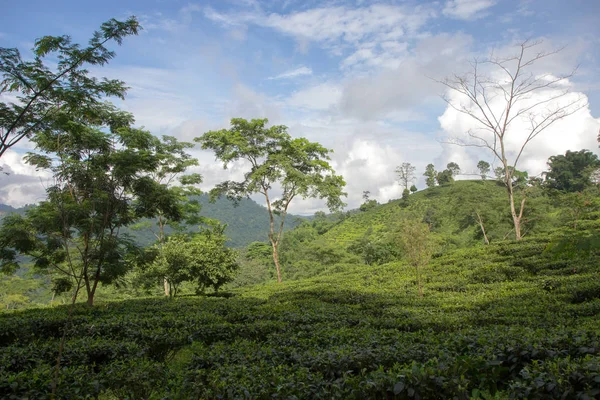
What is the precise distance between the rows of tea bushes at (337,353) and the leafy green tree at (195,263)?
798 centimetres

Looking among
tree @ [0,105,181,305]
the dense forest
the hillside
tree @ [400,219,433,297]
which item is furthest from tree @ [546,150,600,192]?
tree @ [0,105,181,305]

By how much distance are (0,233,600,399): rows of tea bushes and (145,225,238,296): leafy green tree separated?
314 inches

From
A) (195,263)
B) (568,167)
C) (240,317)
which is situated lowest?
(240,317)

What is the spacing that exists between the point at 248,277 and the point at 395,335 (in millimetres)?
37083

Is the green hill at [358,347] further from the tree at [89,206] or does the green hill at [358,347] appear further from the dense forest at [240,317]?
the tree at [89,206]

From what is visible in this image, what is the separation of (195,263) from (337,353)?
52.5ft

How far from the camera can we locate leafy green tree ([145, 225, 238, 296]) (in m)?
18.7

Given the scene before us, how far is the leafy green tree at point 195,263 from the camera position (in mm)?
18703

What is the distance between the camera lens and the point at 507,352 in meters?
3.79

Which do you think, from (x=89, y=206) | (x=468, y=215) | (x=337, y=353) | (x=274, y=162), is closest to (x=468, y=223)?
(x=468, y=215)

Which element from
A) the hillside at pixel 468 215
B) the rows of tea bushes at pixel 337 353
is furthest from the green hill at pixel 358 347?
the hillside at pixel 468 215

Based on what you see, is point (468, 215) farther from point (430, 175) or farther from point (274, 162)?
point (430, 175)

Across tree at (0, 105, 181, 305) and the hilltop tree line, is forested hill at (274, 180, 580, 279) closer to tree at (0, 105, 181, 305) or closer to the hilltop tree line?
the hilltop tree line

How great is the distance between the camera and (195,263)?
18.9 meters
